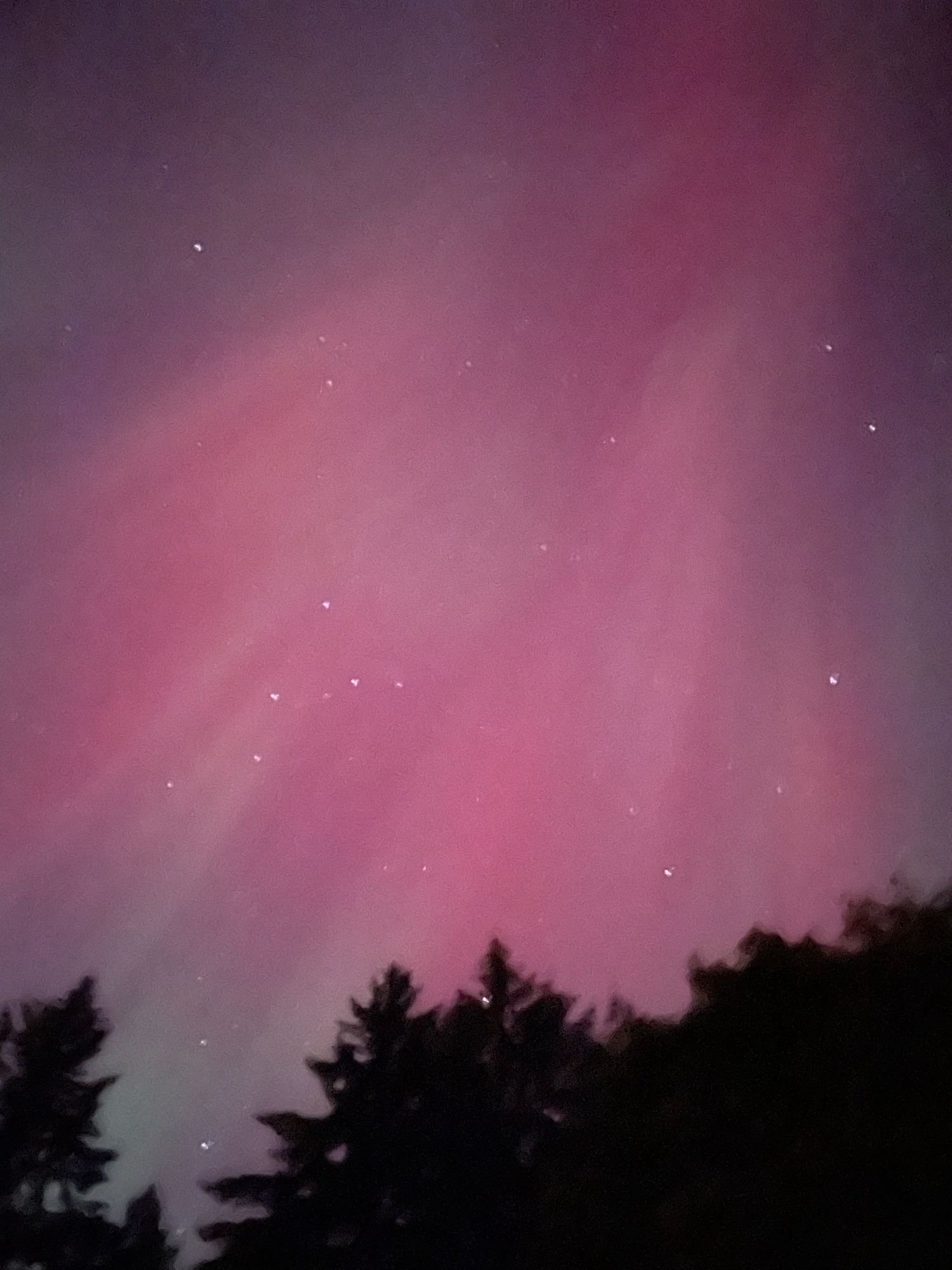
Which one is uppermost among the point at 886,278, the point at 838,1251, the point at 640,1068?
the point at 886,278

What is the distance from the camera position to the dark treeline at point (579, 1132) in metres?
0.65

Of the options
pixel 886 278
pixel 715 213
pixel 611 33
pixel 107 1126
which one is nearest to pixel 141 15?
pixel 611 33

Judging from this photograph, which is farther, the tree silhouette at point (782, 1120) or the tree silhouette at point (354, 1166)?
the tree silhouette at point (354, 1166)

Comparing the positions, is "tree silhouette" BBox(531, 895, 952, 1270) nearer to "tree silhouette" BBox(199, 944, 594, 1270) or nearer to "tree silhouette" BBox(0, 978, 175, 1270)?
"tree silhouette" BBox(199, 944, 594, 1270)

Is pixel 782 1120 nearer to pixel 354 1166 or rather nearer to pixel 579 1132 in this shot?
pixel 579 1132

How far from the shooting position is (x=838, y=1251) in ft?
2.01

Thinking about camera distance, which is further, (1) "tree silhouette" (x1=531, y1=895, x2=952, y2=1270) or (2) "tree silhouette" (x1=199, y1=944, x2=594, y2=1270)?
(2) "tree silhouette" (x1=199, y1=944, x2=594, y2=1270)

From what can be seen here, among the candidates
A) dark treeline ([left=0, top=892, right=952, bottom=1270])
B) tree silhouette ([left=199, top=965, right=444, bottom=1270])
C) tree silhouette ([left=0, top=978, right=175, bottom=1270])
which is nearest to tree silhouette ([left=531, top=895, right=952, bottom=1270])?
dark treeline ([left=0, top=892, right=952, bottom=1270])

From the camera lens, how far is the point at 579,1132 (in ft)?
2.50

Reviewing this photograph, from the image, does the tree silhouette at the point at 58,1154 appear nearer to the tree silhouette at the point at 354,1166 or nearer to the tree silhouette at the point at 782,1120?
the tree silhouette at the point at 354,1166

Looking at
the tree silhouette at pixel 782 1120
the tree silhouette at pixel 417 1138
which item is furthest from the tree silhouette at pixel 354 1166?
the tree silhouette at pixel 782 1120

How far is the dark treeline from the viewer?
0.65m

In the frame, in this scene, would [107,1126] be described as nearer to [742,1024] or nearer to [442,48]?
[742,1024]

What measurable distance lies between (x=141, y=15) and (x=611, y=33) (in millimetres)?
450
